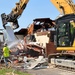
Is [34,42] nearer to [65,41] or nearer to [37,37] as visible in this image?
[37,37]

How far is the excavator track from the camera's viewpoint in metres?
18.3

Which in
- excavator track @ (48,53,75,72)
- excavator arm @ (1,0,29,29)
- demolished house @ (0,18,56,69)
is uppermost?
excavator arm @ (1,0,29,29)

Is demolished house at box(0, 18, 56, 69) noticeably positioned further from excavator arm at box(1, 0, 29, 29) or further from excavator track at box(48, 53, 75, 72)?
excavator track at box(48, 53, 75, 72)

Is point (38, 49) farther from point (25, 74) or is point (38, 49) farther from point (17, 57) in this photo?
point (25, 74)

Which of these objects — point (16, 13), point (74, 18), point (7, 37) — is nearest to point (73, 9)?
point (74, 18)

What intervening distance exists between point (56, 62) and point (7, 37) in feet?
38.7

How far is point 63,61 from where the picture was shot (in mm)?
19188

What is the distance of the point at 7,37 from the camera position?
31.0m

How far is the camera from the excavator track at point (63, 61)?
1834 cm

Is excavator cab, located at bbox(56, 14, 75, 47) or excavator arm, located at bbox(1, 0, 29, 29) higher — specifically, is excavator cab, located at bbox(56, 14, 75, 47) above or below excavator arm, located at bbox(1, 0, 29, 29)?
below

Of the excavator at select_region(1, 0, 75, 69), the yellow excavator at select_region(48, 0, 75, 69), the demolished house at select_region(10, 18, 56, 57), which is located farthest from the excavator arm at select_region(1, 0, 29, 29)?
the yellow excavator at select_region(48, 0, 75, 69)

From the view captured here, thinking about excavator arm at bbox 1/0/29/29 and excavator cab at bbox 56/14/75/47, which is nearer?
excavator cab at bbox 56/14/75/47

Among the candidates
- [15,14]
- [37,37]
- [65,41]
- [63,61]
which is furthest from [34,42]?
[65,41]

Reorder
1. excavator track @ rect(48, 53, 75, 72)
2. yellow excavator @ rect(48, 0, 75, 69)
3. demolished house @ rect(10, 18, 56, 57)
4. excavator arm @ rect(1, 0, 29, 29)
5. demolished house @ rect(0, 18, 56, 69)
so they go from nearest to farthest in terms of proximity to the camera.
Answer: yellow excavator @ rect(48, 0, 75, 69) → excavator track @ rect(48, 53, 75, 72) → demolished house @ rect(0, 18, 56, 69) → demolished house @ rect(10, 18, 56, 57) → excavator arm @ rect(1, 0, 29, 29)
